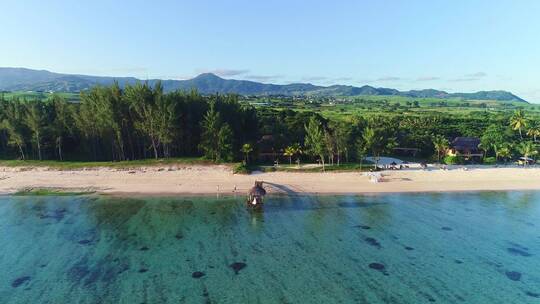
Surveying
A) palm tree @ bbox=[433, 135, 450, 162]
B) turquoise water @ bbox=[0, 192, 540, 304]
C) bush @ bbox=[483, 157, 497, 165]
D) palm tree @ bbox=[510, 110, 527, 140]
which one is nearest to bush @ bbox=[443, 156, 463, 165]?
palm tree @ bbox=[433, 135, 450, 162]

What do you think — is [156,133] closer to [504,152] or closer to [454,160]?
[454,160]

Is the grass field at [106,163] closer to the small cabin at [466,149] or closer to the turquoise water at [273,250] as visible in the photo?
the turquoise water at [273,250]

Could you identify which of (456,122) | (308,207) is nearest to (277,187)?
(308,207)

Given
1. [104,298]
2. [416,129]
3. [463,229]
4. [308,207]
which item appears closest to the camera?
[104,298]

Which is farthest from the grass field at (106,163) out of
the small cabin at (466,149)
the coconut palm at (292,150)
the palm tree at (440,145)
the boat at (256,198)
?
the small cabin at (466,149)

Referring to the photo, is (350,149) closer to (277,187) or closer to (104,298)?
(277,187)

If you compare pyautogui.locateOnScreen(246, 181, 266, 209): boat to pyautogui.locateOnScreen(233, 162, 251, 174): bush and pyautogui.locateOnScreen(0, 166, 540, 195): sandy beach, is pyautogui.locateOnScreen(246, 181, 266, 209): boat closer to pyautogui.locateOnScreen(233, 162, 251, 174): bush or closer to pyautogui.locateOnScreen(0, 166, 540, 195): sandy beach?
pyautogui.locateOnScreen(0, 166, 540, 195): sandy beach
